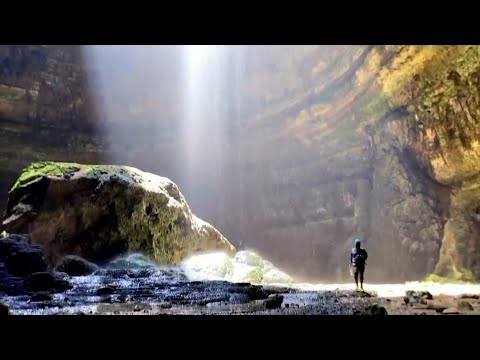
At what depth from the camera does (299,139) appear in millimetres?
24625

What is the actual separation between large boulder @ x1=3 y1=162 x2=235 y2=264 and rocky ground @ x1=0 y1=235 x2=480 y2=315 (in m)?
2.00

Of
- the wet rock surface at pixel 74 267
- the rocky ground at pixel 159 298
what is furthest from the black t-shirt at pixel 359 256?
the wet rock surface at pixel 74 267

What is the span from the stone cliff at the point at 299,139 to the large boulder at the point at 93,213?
9.80m

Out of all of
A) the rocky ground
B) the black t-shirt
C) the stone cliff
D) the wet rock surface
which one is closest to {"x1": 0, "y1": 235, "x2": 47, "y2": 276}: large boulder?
the rocky ground

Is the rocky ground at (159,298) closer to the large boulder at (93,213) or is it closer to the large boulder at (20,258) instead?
the large boulder at (20,258)

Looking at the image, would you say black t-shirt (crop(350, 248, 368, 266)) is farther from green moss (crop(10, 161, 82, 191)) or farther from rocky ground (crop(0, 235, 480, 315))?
green moss (crop(10, 161, 82, 191))

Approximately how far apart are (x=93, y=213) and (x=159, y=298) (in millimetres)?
7379

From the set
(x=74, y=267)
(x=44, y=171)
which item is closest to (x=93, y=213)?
(x=44, y=171)

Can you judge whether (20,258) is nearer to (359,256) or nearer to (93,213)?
(93,213)

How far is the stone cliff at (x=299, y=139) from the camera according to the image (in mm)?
14102

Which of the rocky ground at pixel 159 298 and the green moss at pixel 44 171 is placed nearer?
the rocky ground at pixel 159 298

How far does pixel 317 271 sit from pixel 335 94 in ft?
31.9

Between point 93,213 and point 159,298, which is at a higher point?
point 93,213
